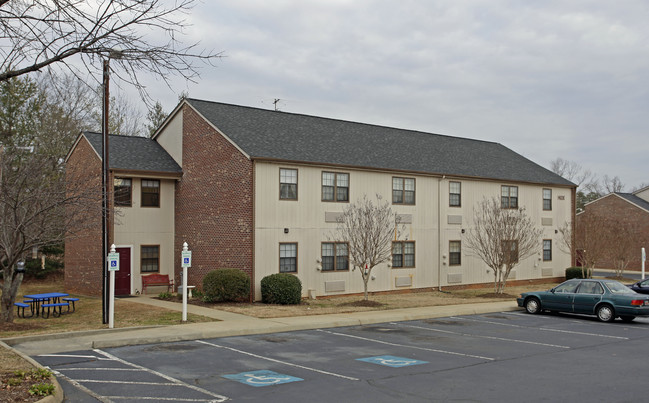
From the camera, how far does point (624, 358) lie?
13.6 meters

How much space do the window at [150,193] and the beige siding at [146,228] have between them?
183mm

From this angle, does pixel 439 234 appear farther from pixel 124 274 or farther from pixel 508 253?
pixel 124 274

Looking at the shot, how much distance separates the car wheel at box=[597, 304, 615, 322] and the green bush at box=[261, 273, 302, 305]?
35.2 ft

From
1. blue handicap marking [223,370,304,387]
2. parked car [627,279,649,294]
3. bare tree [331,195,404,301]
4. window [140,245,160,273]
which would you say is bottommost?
parked car [627,279,649,294]

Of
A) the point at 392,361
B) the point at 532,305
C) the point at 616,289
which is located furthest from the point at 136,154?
the point at 616,289

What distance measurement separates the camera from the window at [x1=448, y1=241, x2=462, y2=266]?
31.4m

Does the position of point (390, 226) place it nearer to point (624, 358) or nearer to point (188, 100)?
point (188, 100)

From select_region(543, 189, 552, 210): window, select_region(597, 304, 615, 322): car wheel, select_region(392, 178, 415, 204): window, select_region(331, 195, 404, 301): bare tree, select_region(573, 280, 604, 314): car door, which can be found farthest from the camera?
select_region(543, 189, 552, 210): window

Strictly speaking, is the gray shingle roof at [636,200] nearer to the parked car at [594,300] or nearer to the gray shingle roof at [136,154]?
the parked car at [594,300]

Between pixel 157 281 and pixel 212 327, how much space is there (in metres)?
11.5

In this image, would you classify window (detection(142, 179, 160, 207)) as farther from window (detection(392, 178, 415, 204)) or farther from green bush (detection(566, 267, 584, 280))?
green bush (detection(566, 267, 584, 280))

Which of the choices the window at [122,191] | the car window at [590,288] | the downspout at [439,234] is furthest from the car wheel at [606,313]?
the window at [122,191]

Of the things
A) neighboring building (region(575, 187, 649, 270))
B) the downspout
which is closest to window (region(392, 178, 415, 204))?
the downspout

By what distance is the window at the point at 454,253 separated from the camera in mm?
31448
